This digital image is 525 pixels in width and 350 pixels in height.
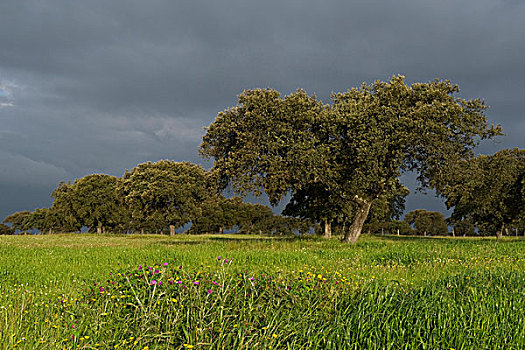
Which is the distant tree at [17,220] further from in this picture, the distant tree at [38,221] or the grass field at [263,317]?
the grass field at [263,317]

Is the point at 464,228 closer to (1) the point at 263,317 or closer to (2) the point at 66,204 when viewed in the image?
(2) the point at 66,204

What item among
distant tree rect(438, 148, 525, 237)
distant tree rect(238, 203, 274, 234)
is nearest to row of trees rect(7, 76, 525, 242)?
distant tree rect(438, 148, 525, 237)

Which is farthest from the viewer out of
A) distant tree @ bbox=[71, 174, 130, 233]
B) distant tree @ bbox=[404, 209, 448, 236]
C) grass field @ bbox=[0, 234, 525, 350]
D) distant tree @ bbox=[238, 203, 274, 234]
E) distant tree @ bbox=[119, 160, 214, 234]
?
distant tree @ bbox=[404, 209, 448, 236]

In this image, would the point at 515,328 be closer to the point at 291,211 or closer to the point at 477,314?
the point at 477,314

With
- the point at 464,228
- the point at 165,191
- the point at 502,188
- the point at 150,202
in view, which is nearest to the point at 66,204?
the point at 150,202

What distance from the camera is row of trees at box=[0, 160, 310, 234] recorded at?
6088 centimetres

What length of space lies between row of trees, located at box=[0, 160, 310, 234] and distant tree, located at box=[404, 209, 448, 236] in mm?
40482

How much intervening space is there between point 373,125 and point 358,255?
11.8 metres

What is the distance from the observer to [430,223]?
4412 inches

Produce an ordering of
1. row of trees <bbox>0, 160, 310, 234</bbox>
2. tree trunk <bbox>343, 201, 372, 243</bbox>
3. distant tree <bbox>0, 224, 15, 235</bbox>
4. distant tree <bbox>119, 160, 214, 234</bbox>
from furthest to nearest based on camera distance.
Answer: distant tree <bbox>0, 224, 15, 235</bbox> → row of trees <bbox>0, 160, 310, 234</bbox> → distant tree <bbox>119, 160, 214, 234</bbox> → tree trunk <bbox>343, 201, 372, 243</bbox>

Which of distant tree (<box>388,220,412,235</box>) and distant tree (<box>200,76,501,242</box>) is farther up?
distant tree (<box>200,76,501,242</box>)

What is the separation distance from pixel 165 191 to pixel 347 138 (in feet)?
125

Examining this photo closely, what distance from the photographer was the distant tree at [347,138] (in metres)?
26.2

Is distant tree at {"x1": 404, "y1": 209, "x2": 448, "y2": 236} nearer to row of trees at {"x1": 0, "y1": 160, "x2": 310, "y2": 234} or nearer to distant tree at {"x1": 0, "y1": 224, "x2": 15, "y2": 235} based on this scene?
row of trees at {"x1": 0, "y1": 160, "x2": 310, "y2": 234}
